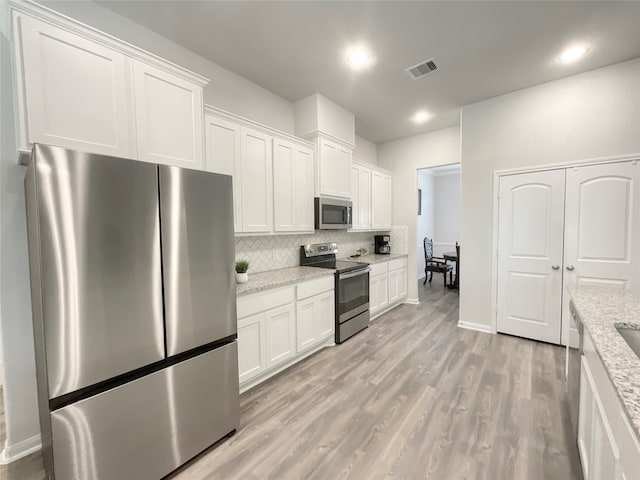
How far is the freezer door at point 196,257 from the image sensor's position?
1545 mm

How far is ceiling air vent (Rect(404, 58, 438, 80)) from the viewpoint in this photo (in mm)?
2732

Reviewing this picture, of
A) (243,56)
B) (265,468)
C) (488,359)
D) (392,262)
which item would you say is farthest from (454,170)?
(265,468)

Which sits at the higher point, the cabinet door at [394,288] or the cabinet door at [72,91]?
the cabinet door at [72,91]

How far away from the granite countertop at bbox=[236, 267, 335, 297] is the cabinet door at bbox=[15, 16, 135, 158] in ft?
4.17

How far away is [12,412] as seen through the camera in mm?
1740

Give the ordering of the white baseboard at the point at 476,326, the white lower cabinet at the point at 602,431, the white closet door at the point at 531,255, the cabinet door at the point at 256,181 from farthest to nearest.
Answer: the white baseboard at the point at 476,326 → the white closet door at the point at 531,255 → the cabinet door at the point at 256,181 → the white lower cabinet at the point at 602,431

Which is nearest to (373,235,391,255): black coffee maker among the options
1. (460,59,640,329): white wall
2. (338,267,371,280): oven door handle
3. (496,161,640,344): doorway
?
(338,267,371,280): oven door handle

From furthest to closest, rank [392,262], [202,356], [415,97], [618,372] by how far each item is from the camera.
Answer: [392,262] < [415,97] < [202,356] < [618,372]

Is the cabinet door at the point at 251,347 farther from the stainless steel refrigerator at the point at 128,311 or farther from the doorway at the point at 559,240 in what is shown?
the doorway at the point at 559,240

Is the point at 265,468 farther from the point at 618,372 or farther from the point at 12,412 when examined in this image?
the point at 618,372

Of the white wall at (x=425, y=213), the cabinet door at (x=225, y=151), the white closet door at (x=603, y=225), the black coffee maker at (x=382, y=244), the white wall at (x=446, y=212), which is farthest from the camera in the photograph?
the white wall at (x=446, y=212)

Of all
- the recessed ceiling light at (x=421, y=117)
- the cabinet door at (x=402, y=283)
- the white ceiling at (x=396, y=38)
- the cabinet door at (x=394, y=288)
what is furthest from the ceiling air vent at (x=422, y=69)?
the cabinet door at (x=402, y=283)

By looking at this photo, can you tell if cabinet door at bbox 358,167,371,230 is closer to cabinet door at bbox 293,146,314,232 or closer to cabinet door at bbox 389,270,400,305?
cabinet door at bbox 389,270,400,305

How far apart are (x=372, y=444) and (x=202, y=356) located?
A: 128 centimetres
